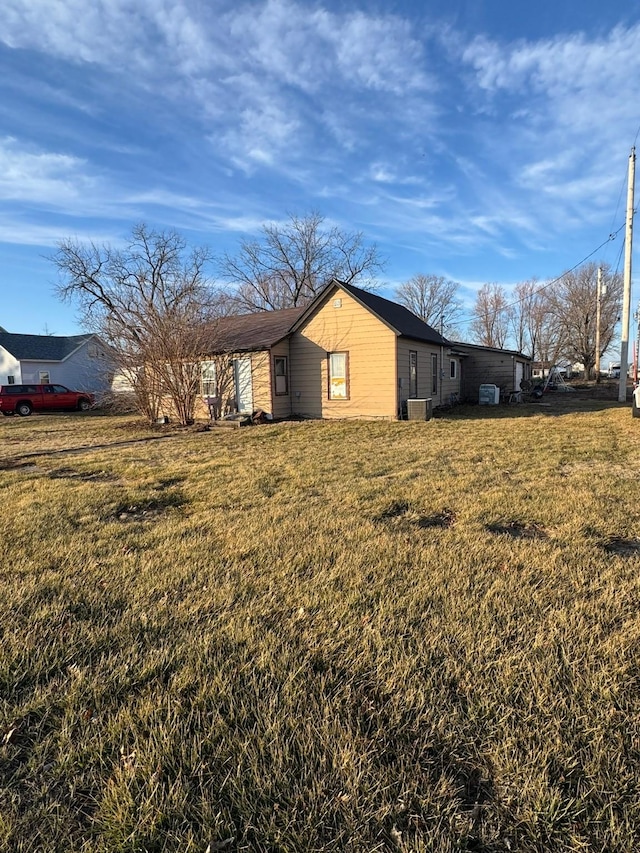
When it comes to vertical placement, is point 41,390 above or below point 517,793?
above

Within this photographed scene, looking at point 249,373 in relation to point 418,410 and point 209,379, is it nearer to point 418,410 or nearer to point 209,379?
point 209,379

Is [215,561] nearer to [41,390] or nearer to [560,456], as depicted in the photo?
[560,456]

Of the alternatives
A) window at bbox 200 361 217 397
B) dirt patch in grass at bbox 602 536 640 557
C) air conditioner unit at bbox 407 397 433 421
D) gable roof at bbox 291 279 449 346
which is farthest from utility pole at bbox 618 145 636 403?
dirt patch in grass at bbox 602 536 640 557

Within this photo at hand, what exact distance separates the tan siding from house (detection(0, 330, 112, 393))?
815 inches

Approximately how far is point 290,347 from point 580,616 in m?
13.8

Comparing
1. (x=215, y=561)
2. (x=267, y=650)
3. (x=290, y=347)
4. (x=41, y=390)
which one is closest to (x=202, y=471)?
(x=215, y=561)

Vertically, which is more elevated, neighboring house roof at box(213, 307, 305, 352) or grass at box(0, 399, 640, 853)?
neighboring house roof at box(213, 307, 305, 352)

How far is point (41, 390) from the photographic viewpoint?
22.1 metres

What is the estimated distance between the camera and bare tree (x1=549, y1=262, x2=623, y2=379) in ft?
133

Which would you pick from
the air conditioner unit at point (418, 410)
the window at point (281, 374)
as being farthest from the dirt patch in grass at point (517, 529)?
the window at point (281, 374)

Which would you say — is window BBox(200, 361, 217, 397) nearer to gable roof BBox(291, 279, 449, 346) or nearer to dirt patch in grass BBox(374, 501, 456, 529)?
gable roof BBox(291, 279, 449, 346)

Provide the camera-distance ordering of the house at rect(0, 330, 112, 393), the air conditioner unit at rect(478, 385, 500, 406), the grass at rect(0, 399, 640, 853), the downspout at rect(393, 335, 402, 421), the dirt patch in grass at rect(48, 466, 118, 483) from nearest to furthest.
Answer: the grass at rect(0, 399, 640, 853), the dirt patch in grass at rect(48, 466, 118, 483), the downspout at rect(393, 335, 402, 421), the air conditioner unit at rect(478, 385, 500, 406), the house at rect(0, 330, 112, 393)

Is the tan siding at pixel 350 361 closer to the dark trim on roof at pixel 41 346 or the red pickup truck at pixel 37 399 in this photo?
the red pickup truck at pixel 37 399

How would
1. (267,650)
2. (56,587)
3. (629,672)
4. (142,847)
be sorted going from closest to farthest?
(142,847) → (629,672) → (267,650) → (56,587)
